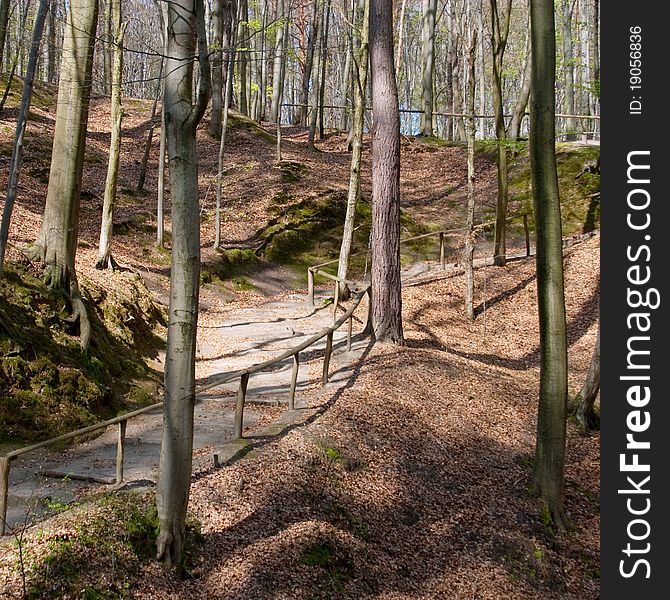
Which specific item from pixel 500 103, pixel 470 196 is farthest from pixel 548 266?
pixel 500 103

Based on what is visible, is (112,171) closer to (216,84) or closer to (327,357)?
(327,357)

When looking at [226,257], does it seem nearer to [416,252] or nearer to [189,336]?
[416,252]

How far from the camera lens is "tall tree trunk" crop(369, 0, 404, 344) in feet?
43.0

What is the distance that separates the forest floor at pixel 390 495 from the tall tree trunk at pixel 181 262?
25.1 inches

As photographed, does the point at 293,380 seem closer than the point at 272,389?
Yes

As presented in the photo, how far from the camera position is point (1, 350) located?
29.1ft

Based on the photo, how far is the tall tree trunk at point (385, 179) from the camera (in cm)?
1309

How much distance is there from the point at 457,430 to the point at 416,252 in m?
13.3

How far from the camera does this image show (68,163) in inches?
446

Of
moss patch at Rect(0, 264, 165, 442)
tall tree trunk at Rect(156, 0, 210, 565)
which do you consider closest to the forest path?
moss patch at Rect(0, 264, 165, 442)

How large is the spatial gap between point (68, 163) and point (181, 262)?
22.6 ft

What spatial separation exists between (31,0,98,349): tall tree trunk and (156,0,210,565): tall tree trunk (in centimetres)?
589

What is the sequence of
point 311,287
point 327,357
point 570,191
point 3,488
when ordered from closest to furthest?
1. point 3,488
2. point 327,357
3. point 311,287
4. point 570,191

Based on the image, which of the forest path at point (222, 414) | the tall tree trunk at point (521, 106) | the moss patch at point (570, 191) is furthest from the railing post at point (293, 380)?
the tall tree trunk at point (521, 106)
